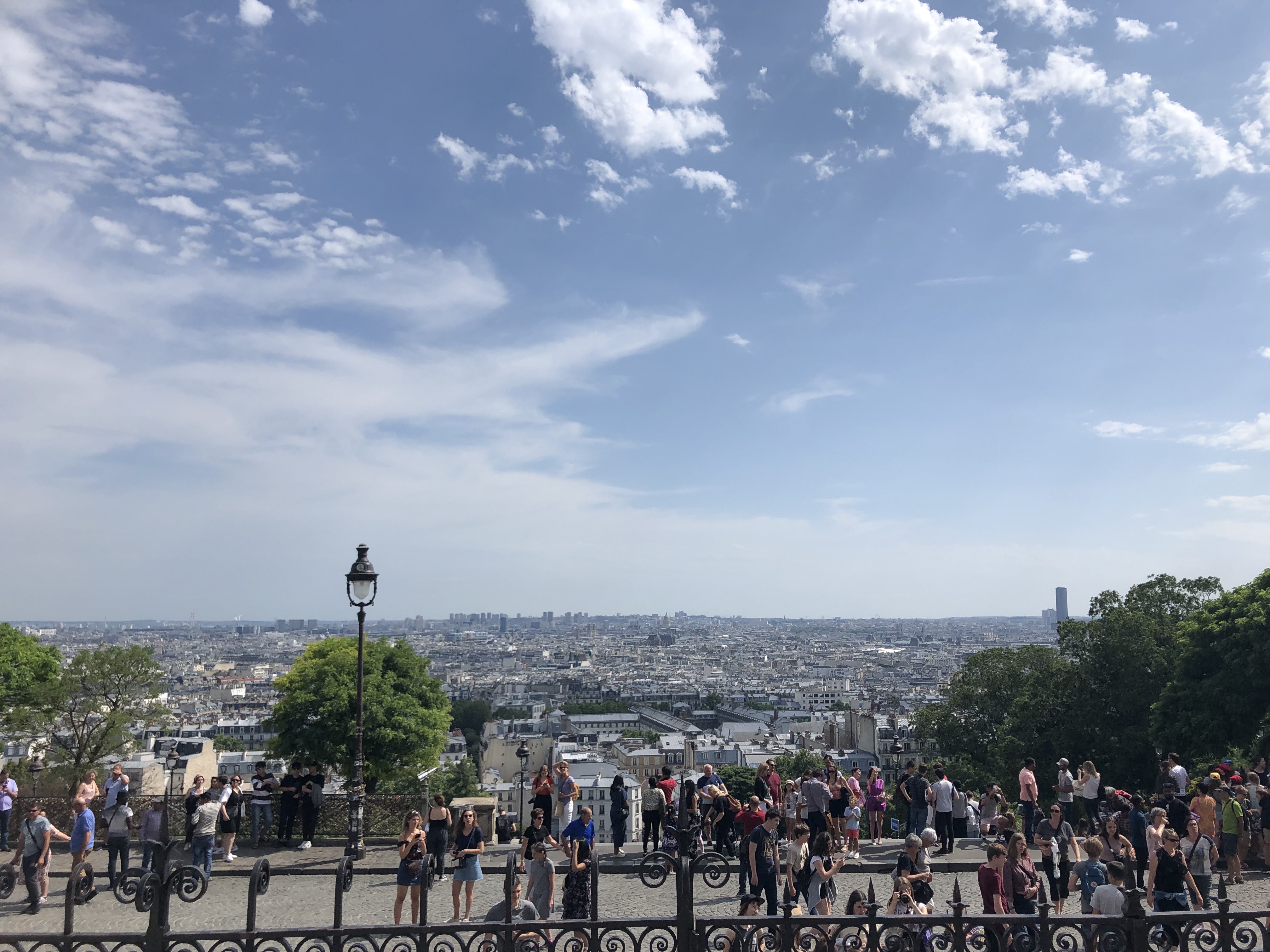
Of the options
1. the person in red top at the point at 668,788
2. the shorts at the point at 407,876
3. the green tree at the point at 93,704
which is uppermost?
the shorts at the point at 407,876

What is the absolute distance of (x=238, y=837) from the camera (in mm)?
15664

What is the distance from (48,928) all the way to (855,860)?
37.1 ft

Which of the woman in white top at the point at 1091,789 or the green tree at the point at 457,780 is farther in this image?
the green tree at the point at 457,780

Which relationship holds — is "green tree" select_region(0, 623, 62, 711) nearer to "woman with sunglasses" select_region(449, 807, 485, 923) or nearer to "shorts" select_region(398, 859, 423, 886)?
"shorts" select_region(398, 859, 423, 886)

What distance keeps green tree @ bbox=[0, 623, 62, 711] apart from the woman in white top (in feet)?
103

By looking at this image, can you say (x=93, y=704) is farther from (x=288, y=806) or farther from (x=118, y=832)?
(x=118, y=832)

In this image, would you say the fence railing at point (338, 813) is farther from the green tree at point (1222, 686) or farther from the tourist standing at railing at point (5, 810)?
the green tree at point (1222, 686)

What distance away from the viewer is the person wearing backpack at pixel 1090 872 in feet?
31.4

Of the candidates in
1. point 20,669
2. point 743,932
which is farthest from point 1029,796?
point 20,669

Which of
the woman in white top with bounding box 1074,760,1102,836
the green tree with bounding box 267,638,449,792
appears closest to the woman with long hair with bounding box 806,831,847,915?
the woman in white top with bounding box 1074,760,1102,836

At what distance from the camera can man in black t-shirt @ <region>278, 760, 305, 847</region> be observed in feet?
50.2

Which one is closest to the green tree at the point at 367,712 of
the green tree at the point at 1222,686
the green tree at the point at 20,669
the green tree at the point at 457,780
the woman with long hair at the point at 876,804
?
the green tree at the point at 20,669

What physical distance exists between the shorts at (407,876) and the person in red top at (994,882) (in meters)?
6.27

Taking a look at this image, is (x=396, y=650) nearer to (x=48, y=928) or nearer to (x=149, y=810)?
(x=149, y=810)
